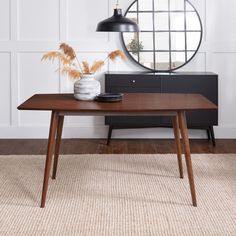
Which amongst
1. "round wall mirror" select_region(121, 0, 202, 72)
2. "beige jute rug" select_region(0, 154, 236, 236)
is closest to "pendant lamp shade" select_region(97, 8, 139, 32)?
"beige jute rug" select_region(0, 154, 236, 236)

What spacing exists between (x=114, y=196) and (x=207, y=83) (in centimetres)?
233

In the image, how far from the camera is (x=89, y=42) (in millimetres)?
6094

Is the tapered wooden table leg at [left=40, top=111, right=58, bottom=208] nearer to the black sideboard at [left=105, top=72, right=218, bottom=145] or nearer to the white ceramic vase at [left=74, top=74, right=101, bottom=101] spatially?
the white ceramic vase at [left=74, top=74, right=101, bottom=101]

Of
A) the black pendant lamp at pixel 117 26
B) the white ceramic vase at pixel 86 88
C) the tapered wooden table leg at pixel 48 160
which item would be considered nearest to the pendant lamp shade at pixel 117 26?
the black pendant lamp at pixel 117 26

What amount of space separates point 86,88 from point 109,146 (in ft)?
6.11

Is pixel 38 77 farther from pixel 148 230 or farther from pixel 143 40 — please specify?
pixel 148 230

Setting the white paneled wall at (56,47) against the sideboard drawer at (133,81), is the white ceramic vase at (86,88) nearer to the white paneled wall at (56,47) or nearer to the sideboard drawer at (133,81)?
the sideboard drawer at (133,81)

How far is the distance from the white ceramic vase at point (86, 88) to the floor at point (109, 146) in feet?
4.97

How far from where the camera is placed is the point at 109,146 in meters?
5.79

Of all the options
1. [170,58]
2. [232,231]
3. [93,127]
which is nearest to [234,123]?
[170,58]

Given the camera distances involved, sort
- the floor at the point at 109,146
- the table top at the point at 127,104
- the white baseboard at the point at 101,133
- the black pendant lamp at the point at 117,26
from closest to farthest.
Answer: the table top at the point at 127,104 < the black pendant lamp at the point at 117,26 < the floor at the point at 109,146 < the white baseboard at the point at 101,133

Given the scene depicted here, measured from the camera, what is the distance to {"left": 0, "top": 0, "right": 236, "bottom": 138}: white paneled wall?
239 inches

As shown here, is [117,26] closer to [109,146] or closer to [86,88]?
[86,88]

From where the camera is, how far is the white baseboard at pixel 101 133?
6203 millimetres
